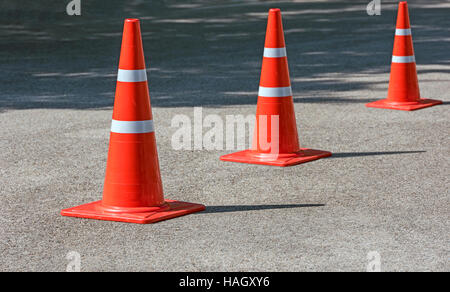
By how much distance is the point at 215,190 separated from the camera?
21.0 ft

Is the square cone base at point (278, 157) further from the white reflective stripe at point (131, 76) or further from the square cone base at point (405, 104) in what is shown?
the square cone base at point (405, 104)

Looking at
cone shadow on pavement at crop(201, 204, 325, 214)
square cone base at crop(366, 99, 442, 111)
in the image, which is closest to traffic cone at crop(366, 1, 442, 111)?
square cone base at crop(366, 99, 442, 111)

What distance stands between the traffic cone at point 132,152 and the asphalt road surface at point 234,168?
0.21 m

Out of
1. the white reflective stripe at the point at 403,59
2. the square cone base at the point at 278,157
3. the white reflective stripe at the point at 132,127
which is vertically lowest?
the square cone base at the point at 278,157

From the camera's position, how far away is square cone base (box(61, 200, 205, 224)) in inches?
218

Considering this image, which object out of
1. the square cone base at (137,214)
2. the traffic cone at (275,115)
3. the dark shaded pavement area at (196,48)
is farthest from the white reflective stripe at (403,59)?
the square cone base at (137,214)

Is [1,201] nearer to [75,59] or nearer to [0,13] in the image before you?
[75,59]

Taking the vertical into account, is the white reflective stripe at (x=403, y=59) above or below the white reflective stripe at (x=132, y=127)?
above

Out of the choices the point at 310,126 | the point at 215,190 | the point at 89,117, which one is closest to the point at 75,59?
the point at 89,117

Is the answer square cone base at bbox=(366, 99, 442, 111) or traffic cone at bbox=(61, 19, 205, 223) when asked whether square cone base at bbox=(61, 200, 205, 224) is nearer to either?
traffic cone at bbox=(61, 19, 205, 223)

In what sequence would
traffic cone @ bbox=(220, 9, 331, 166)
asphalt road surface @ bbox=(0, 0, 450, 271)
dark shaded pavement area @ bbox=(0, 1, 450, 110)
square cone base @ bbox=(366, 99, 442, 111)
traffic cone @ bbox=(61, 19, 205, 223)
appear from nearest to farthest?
1. asphalt road surface @ bbox=(0, 0, 450, 271)
2. traffic cone @ bbox=(61, 19, 205, 223)
3. traffic cone @ bbox=(220, 9, 331, 166)
4. square cone base @ bbox=(366, 99, 442, 111)
5. dark shaded pavement area @ bbox=(0, 1, 450, 110)

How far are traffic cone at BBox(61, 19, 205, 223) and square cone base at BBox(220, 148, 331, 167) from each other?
152cm

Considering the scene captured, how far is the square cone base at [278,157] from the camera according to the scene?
7.21 meters
